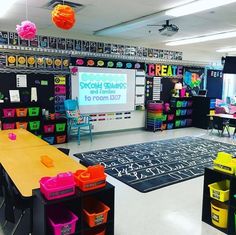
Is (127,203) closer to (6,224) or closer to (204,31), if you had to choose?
(6,224)

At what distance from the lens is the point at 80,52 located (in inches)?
267

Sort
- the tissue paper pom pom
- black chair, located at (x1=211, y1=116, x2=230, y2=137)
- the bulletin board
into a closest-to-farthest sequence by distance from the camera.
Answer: the tissue paper pom pom < the bulletin board < black chair, located at (x1=211, y1=116, x2=230, y2=137)

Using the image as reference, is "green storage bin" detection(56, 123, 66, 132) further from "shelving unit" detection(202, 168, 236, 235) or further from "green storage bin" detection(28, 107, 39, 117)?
"shelving unit" detection(202, 168, 236, 235)

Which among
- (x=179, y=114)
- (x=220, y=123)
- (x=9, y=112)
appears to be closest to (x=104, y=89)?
(x=9, y=112)

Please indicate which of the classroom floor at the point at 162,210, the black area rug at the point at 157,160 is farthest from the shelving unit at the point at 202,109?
the classroom floor at the point at 162,210

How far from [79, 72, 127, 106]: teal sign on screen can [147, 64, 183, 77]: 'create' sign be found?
3.31 feet

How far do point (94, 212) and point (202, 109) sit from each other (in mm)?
7412

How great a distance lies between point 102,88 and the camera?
24.2ft

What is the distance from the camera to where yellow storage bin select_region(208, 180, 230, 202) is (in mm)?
2785

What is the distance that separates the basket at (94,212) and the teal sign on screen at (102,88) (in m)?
4.83

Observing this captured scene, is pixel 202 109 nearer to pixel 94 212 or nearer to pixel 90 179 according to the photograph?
pixel 94 212

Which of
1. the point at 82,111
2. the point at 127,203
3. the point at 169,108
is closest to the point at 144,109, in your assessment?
the point at 169,108

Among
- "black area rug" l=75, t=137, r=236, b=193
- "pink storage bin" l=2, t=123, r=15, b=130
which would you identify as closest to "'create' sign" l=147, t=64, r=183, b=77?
"black area rug" l=75, t=137, r=236, b=193

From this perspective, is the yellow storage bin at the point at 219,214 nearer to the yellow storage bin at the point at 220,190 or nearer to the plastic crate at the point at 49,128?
the yellow storage bin at the point at 220,190
